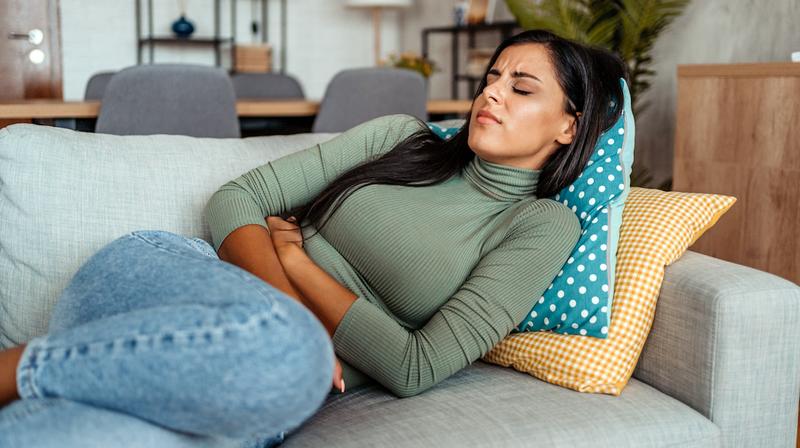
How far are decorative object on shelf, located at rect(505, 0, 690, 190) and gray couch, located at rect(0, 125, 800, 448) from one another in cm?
222

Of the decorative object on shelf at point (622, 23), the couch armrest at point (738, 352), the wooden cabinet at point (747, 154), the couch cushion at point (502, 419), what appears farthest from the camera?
the decorative object on shelf at point (622, 23)

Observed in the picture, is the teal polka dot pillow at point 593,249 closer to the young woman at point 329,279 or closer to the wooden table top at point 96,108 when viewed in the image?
the young woman at point 329,279

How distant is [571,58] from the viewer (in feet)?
5.00

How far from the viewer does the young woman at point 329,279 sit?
0.89 meters

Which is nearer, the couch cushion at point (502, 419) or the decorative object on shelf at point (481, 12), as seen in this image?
the couch cushion at point (502, 419)

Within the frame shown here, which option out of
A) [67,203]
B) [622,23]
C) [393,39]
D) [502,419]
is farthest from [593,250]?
[393,39]

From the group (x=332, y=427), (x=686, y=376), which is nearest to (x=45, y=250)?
(x=332, y=427)

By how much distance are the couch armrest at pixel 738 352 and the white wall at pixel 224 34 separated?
17.3 feet

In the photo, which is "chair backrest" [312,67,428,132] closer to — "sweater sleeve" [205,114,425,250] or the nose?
"sweater sleeve" [205,114,425,250]

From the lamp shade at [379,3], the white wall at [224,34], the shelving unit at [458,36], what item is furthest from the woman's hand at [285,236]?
the white wall at [224,34]

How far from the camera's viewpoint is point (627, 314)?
1.40 meters

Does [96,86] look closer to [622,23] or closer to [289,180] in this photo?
[622,23]

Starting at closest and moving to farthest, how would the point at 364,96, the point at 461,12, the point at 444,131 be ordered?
the point at 444,131, the point at 364,96, the point at 461,12

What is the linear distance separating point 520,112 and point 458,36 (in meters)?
4.75
